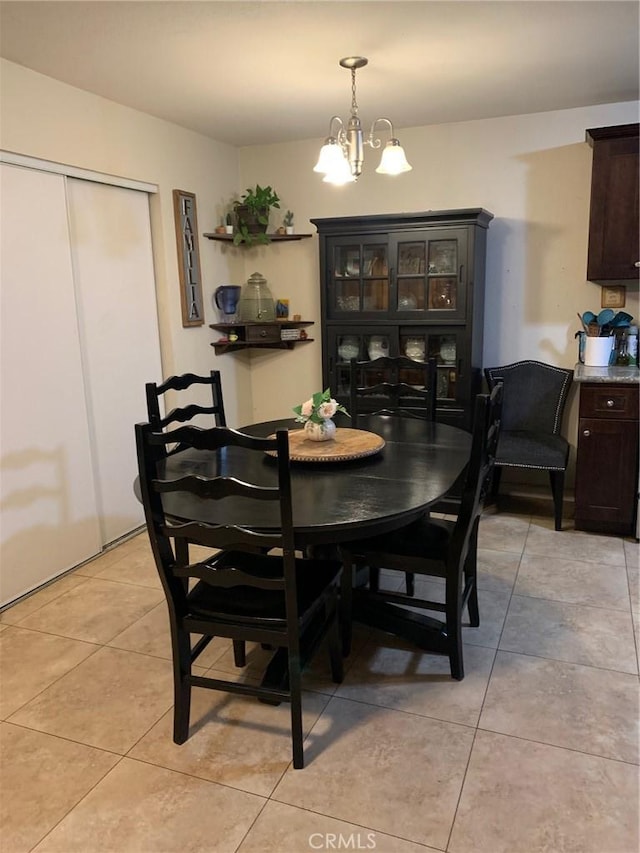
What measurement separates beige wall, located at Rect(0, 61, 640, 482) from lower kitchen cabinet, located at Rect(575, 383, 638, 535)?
633mm

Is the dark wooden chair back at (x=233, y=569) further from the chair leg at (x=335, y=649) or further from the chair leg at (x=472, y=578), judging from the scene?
the chair leg at (x=472, y=578)

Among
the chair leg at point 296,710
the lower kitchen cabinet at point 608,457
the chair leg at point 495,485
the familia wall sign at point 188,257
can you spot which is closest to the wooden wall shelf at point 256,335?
the familia wall sign at point 188,257

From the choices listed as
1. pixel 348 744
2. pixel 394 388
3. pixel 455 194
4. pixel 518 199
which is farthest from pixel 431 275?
pixel 348 744

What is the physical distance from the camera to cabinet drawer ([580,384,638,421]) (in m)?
3.32

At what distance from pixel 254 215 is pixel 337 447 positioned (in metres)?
→ 2.47

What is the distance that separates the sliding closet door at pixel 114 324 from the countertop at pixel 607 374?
2540 mm

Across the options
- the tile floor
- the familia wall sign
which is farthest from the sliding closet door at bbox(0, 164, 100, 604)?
the familia wall sign

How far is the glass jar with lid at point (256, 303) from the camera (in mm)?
Answer: 4438

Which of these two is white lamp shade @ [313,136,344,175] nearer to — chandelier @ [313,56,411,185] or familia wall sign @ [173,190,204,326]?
chandelier @ [313,56,411,185]

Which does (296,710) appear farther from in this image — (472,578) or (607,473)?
(607,473)

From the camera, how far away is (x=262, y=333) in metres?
4.45

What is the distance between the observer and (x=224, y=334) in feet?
14.5

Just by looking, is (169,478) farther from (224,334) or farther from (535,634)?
(224,334)

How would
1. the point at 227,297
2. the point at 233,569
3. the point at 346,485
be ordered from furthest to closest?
the point at 227,297
the point at 346,485
the point at 233,569
